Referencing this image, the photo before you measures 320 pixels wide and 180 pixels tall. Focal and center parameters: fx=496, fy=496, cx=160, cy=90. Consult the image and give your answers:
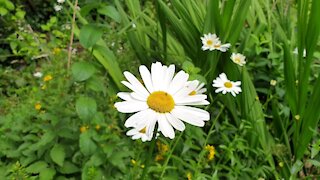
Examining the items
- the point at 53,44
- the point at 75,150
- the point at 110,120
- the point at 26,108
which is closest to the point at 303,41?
the point at 110,120

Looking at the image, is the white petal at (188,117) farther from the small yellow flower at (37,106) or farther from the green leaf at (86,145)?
the small yellow flower at (37,106)

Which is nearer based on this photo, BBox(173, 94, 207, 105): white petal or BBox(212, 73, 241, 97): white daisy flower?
BBox(173, 94, 207, 105): white petal

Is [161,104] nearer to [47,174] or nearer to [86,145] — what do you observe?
[86,145]

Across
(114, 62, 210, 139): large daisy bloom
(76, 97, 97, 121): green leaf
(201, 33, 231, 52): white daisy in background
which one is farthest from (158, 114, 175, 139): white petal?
(201, 33, 231, 52): white daisy in background

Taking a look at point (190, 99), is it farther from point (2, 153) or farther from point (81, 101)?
point (2, 153)

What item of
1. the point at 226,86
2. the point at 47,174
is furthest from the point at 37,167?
the point at 226,86

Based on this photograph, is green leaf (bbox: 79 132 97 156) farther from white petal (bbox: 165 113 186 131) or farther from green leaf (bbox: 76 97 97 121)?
white petal (bbox: 165 113 186 131)
